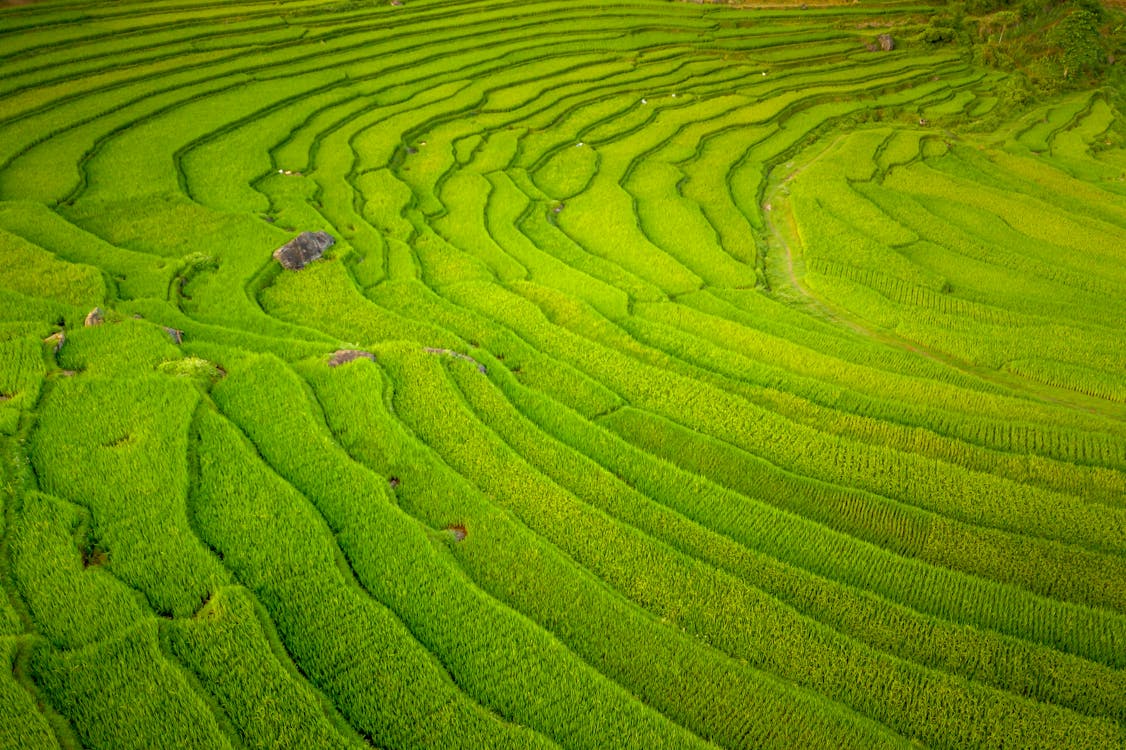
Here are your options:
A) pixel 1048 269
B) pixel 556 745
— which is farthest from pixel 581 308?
pixel 1048 269

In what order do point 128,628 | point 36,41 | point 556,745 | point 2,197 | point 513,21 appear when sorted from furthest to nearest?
point 513,21, point 36,41, point 2,197, point 128,628, point 556,745

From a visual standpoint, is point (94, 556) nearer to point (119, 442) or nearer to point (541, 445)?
point (119, 442)

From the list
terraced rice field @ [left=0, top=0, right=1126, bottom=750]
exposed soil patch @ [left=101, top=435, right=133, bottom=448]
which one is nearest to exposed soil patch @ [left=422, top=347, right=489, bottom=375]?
terraced rice field @ [left=0, top=0, right=1126, bottom=750]

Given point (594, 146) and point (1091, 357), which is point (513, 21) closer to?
point (594, 146)

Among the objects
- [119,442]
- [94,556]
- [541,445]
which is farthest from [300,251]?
[94,556]

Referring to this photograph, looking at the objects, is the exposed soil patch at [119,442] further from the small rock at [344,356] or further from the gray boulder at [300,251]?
the gray boulder at [300,251]

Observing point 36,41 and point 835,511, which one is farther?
point 36,41

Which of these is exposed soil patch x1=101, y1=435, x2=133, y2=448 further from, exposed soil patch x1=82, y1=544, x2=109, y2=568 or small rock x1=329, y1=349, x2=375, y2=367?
small rock x1=329, y1=349, x2=375, y2=367
